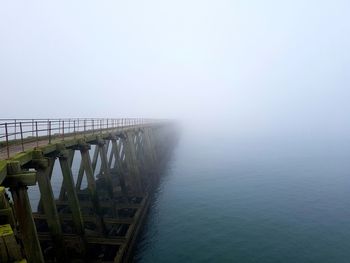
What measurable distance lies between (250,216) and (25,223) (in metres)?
21.9

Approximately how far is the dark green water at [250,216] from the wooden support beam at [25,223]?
36.6 ft

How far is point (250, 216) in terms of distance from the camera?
29000 millimetres

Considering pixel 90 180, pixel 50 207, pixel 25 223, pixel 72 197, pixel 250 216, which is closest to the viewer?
pixel 25 223

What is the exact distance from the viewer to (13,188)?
10766mm

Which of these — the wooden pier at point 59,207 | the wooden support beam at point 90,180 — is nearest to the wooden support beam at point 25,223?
the wooden pier at point 59,207

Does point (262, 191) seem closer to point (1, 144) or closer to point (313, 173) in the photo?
point (313, 173)

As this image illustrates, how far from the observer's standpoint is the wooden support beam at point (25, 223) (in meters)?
10.9

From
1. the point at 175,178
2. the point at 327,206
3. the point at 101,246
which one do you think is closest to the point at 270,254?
the point at 101,246

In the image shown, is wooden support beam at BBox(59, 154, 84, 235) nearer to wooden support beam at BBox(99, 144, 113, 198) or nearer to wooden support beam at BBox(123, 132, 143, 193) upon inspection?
wooden support beam at BBox(99, 144, 113, 198)

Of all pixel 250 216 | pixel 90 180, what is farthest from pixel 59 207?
pixel 250 216

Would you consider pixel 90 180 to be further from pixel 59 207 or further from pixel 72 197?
pixel 59 207

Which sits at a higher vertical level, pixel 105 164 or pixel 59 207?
pixel 105 164

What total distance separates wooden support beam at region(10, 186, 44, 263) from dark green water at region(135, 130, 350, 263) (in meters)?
11.1

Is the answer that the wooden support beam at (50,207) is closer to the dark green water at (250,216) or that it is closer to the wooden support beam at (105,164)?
the dark green water at (250,216)
